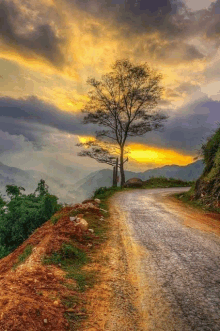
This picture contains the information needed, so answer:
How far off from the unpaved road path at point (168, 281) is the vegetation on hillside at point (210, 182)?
5.45 metres

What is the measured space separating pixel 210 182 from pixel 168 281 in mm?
11473

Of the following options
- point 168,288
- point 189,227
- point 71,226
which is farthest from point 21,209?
point 168,288

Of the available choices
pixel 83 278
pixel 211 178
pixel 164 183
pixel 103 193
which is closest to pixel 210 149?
pixel 211 178

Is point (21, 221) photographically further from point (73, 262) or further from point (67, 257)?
point (73, 262)

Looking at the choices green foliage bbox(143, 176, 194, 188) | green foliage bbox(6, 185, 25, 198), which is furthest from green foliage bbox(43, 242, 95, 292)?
green foliage bbox(143, 176, 194, 188)

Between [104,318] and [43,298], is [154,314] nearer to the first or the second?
[104,318]

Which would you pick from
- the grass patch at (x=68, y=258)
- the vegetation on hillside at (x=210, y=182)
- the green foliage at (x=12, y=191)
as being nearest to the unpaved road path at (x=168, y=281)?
the grass patch at (x=68, y=258)

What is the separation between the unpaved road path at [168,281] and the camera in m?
3.13

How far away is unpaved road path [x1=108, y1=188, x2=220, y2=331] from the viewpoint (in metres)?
3.13

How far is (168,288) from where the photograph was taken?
157 inches

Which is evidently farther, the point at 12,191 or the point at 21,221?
the point at 12,191

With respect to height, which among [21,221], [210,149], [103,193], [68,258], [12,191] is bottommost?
[21,221]

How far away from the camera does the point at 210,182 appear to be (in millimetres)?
14477

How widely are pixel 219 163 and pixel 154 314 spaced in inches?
509
